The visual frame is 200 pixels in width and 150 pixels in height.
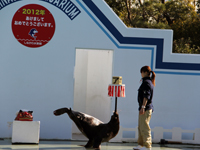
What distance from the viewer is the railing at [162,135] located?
336 inches

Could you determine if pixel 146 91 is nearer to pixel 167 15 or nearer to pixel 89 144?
pixel 89 144

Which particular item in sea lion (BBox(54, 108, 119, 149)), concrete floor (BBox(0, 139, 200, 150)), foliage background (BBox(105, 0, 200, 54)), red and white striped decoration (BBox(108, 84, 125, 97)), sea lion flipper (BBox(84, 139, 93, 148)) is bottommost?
concrete floor (BBox(0, 139, 200, 150))

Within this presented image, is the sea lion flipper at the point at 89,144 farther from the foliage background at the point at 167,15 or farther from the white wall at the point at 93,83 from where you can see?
the foliage background at the point at 167,15

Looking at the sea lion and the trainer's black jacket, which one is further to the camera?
the sea lion

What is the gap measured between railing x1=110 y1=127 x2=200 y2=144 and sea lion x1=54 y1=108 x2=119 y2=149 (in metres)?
1.01

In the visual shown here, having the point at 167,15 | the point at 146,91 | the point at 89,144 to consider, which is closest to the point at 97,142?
the point at 89,144

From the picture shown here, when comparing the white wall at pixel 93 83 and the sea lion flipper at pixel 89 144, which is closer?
the sea lion flipper at pixel 89 144

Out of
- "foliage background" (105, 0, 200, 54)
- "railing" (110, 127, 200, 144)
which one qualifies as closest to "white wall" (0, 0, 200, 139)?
"railing" (110, 127, 200, 144)

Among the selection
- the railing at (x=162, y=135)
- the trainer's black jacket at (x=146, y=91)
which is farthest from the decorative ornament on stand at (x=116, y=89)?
the railing at (x=162, y=135)

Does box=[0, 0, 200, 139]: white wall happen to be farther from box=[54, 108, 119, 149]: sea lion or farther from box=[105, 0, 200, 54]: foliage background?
box=[105, 0, 200, 54]: foliage background

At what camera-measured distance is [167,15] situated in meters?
27.4

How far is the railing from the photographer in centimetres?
852

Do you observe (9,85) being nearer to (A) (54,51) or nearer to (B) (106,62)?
(A) (54,51)

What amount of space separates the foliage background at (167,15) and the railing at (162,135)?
51.1 feet
